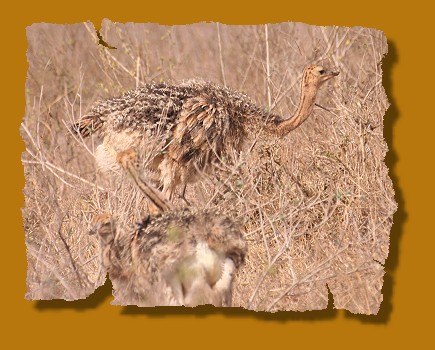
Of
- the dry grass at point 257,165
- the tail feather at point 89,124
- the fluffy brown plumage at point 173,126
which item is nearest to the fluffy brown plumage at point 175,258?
the dry grass at point 257,165

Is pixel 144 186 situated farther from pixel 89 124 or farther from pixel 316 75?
pixel 316 75

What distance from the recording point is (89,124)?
1120cm

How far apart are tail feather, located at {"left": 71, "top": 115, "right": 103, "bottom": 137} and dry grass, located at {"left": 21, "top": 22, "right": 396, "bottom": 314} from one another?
0.55 ft

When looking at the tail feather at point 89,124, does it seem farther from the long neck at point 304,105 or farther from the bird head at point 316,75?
the bird head at point 316,75

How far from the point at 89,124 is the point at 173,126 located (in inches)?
24.8

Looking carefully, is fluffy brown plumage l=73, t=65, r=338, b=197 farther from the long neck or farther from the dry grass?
the long neck

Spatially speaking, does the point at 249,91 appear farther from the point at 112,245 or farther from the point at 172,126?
the point at 112,245

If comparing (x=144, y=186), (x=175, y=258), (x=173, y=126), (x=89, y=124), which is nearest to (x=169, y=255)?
(x=175, y=258)

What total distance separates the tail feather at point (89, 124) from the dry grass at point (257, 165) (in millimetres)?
169

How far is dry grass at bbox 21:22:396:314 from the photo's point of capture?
10.6 m

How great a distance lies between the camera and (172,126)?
11.2 metres

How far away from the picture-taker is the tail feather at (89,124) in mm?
11195

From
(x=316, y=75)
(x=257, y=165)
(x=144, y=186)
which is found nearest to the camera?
A: (x=144, y=186)

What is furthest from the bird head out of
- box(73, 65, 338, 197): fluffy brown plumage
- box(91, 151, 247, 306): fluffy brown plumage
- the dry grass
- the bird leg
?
box(91, 151, 247, 306): fluffy brown plumage
